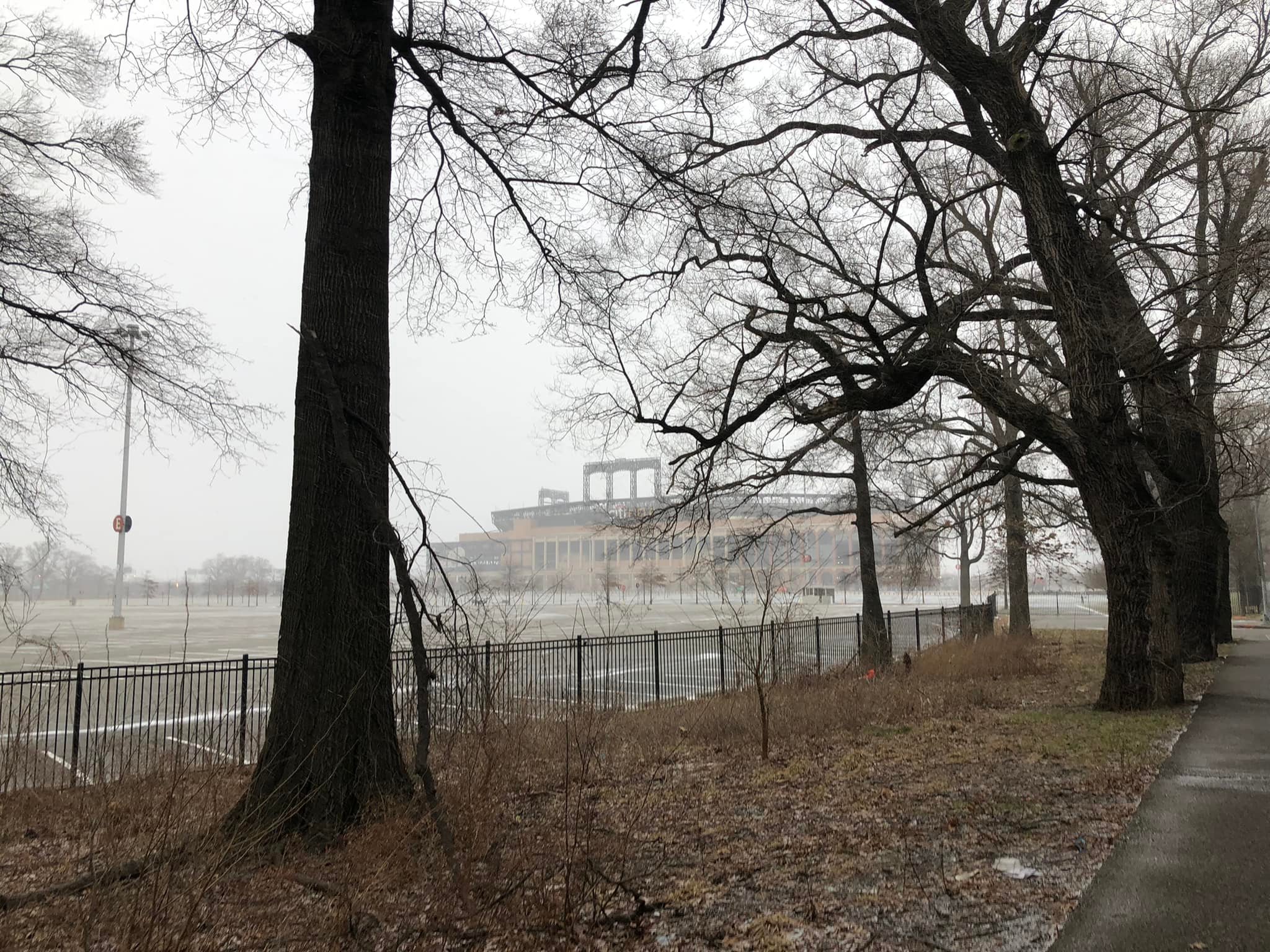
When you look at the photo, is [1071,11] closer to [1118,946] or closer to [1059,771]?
[1059,771]

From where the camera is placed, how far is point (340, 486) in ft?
20.0

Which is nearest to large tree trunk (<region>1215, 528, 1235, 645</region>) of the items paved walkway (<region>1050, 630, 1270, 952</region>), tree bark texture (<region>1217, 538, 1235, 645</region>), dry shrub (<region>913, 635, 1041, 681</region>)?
tree bark texture (<region>1217, 538, 1235, 645</region>)

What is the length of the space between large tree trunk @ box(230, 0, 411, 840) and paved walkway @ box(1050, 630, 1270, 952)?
4143 millimetres

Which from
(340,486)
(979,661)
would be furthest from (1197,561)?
(340,486)

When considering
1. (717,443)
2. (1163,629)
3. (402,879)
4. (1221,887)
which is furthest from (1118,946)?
(1163,629)

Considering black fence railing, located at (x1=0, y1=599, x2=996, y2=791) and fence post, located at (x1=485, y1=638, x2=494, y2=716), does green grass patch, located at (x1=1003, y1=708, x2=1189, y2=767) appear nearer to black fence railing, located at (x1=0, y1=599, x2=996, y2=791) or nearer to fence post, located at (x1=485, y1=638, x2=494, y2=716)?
black fence railing, located at (x1=0, y1=599, x2=996, y2=791)

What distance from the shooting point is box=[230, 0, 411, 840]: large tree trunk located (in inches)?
225

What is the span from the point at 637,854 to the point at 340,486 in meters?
3.12

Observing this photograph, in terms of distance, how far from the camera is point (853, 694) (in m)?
11.9

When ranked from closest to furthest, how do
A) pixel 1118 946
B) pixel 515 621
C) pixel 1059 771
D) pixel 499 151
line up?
pixel 1118 946, pixel 515 621, pixel 1059 771, pixel 499 151

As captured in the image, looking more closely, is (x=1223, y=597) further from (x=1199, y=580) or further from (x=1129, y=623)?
(x=1129, y=623)

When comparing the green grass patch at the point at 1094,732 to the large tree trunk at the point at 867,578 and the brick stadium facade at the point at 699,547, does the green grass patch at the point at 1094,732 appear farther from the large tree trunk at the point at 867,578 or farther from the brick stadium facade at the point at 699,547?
the large tree trunk at the point at 867,578

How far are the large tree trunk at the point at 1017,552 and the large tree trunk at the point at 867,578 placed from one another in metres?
5.04

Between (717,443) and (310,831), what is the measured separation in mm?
7187
